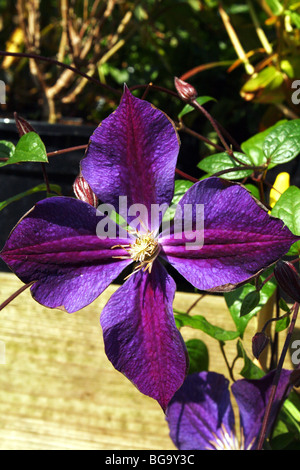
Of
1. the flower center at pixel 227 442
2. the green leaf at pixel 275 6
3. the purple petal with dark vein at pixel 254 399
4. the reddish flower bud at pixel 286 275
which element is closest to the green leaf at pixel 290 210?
the reddish flower bud at pixel 286 275

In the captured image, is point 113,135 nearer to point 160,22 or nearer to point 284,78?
point 284,78

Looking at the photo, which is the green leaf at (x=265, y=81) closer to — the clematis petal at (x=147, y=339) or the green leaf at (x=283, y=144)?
the green leaf at (x=283, y=144)

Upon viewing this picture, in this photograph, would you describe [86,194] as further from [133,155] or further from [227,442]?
[227,442]

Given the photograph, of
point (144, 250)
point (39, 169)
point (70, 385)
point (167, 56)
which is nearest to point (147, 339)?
point (144, 250)

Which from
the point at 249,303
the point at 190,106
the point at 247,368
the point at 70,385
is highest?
the point at 190,106

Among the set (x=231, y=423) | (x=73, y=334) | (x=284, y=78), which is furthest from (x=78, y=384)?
(x=284, y=78)

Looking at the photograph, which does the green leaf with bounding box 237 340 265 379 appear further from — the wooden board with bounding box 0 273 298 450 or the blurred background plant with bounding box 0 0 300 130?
the blurred background plant with bounding box 0 0 300 130
